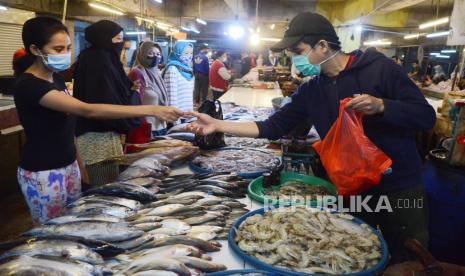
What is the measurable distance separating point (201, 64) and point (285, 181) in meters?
13.3

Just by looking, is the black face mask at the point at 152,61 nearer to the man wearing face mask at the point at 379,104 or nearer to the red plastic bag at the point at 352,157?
the man wearing face mask at the point at 379,104

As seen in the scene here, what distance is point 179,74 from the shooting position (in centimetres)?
631

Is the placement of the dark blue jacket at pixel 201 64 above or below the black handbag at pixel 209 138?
above

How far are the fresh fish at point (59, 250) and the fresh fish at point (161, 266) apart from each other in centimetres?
18

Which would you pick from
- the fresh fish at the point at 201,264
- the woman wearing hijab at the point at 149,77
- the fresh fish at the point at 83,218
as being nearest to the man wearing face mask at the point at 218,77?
the woman wearing hijab at the point at 149,77

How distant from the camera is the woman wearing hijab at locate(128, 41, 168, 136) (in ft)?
17.2

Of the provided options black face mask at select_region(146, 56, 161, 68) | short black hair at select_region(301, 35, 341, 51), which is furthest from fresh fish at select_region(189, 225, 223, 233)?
black face mask at select_region(146, 56, 161, 68)

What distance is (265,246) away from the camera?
1.93 m

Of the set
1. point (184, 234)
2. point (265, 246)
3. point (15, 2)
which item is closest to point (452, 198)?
point (265, 246)

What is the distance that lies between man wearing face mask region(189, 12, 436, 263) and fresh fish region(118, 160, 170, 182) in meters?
1.46

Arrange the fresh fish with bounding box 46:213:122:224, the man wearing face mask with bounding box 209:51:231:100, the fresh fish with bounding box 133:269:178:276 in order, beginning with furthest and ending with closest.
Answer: the man wearing face mask with bounding box 209:51:231:100 → the fresh fish with bounding box 46:213:122:224 → the fresh fish with bounding box 133:269:178:276

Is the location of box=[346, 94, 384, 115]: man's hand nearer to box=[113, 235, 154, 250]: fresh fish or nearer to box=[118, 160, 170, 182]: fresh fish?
box=[113, 235, 154, 250]: fresh fish

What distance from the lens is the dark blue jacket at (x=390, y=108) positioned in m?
2.23

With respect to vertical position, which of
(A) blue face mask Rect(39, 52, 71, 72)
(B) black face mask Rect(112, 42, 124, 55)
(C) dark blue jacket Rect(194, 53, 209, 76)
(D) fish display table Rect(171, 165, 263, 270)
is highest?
(C) dark blue jacket Rect(194, 53, 209, 76)
